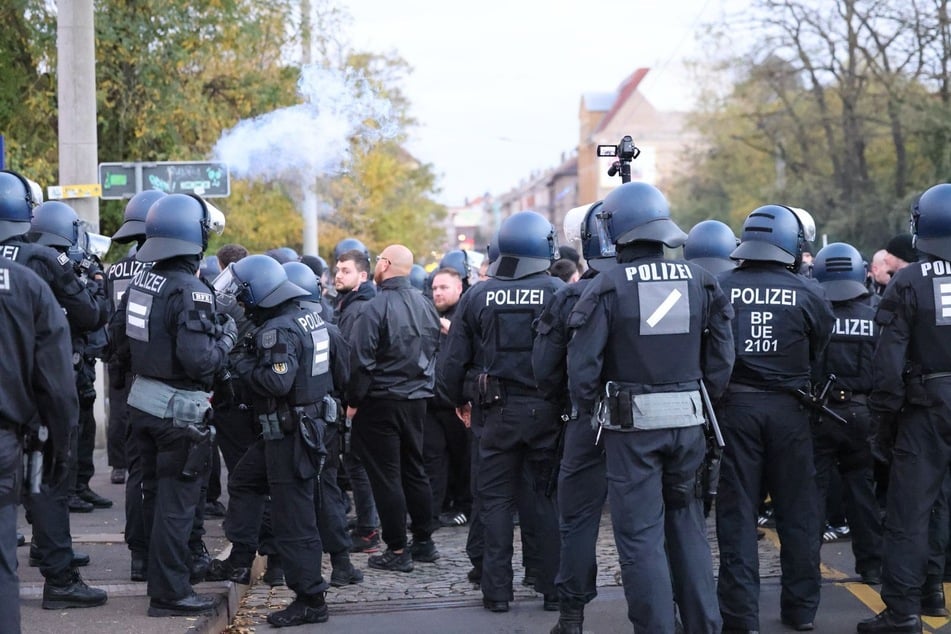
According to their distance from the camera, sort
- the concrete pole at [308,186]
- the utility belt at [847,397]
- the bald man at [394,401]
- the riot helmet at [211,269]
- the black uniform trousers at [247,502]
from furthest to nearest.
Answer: the concrete pole at [308,186], the riot helmet at [211,269], the bald man at [394,401], the utility belt at [847,397], the black uniform trousers at [247,502]

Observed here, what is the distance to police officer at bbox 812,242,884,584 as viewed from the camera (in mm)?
7156

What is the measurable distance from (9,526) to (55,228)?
303 centimetres

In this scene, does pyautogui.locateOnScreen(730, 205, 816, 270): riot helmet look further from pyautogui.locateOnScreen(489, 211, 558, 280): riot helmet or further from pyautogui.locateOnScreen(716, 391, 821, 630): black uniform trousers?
pyautogui.locateOnScreen(489, 211, 558, 280): riot helmet

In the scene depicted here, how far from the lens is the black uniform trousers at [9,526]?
446 centimetres

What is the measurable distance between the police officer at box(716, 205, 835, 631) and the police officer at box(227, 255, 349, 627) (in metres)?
2.16

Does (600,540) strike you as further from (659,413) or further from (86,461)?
(86,461)

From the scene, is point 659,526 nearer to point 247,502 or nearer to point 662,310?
point 662,310

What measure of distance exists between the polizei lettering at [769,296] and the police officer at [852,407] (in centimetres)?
109

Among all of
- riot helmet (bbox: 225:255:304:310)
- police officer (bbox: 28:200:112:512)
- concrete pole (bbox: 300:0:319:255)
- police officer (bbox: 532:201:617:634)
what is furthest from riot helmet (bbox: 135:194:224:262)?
concrete pole (bbox: 300:0:319:255)

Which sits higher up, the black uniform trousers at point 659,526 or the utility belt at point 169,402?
the utility belt at point 169,402

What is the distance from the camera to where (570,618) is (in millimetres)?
5977

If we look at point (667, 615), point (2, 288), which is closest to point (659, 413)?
point (667, 615)

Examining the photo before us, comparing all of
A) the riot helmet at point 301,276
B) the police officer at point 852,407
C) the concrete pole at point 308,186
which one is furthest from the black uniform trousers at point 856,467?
the concrete pole at point 308,186

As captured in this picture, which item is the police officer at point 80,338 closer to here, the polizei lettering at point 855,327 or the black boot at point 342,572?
the black boot at point 342,572
